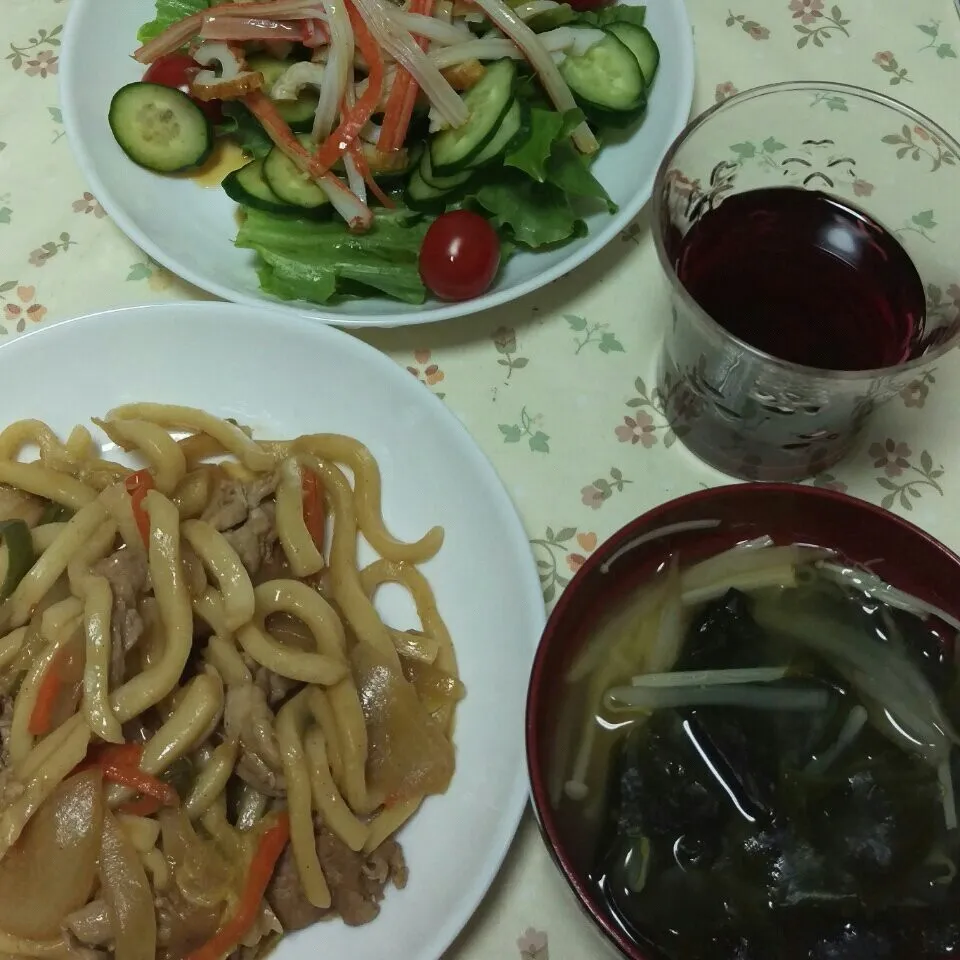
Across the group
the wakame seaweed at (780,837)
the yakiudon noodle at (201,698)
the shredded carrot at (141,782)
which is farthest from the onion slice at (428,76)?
the shredded carrot at (141,782)

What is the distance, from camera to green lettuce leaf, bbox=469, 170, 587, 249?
1743 mm

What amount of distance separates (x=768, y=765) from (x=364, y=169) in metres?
1.37

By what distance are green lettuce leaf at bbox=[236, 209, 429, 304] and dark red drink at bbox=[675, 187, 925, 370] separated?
59cm

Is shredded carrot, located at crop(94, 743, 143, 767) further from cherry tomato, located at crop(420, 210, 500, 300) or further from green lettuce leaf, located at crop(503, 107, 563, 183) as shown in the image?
green lettuce leaf, located at crop(503, 107, 563, 183)

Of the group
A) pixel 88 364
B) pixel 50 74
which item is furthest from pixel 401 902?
pixel 50 74

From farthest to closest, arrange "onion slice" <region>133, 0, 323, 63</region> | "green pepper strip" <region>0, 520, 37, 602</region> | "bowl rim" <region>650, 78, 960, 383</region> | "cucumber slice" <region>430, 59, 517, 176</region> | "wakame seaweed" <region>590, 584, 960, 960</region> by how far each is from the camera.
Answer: "onion slice" <region>133, 0, 323, 63</region> < "cucumber slice" <region>430, 59, 517, 176</region> < "green pepper strip" <region>0, 520, 37, 602</region> < "bowl rim" <region>650, 78, 960, 383</region> < "wakame seaweed" <region>590, 584, 960, 960</region>

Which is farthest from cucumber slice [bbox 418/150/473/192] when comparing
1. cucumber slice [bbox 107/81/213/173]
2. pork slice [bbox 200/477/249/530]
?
pork slice [bbox 200/477/249/530]

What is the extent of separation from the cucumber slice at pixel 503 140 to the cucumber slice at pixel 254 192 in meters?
0.39

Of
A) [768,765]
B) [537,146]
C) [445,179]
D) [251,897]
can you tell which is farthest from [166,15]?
[768,765]

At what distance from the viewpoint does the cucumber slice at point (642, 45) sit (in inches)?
73.2

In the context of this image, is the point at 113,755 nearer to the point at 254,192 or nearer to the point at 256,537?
the point at 256,537

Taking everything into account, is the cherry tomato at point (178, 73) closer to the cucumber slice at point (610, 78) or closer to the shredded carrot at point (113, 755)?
the cucumber slice at point (610, 78)

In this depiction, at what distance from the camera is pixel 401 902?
4.32 ft

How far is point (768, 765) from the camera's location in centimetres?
114
